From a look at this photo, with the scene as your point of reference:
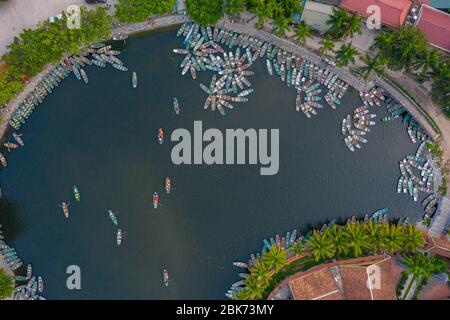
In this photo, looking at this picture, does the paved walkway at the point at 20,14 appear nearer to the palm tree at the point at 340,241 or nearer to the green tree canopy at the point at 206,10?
the green tree canopy at the point at 206,10

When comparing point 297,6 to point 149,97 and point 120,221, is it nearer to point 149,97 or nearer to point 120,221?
point 149,97

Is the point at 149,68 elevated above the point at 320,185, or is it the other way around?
the point at 149,68

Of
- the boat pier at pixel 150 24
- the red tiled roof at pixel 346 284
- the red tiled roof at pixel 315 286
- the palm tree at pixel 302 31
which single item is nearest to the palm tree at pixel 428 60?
the palm tree at pixel 302 31

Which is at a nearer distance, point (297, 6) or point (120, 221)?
point (297, 6)

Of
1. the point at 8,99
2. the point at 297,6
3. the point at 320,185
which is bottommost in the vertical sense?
the point at 320,185

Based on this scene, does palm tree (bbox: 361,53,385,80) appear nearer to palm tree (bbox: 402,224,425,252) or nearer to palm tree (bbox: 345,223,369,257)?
palm tree (bbox: 345,223,369,257)

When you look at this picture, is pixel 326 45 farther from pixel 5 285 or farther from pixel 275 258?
pixel 5 285
